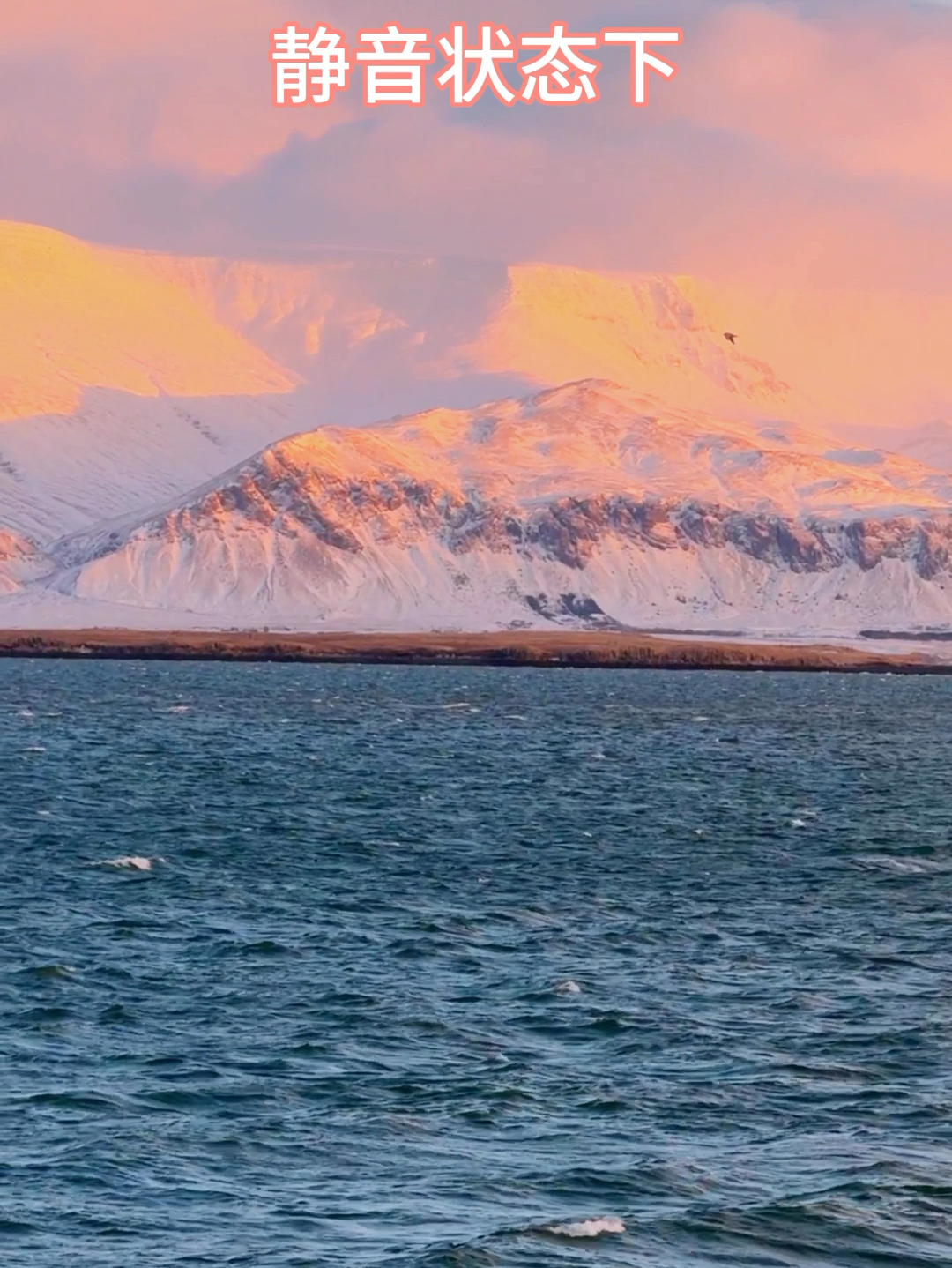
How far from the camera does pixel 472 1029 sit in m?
38.2

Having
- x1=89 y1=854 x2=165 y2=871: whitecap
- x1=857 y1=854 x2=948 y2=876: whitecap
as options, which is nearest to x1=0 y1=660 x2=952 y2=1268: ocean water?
x1=857 y1=854 x2=948 y2=876: whitecap

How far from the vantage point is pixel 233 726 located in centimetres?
12250

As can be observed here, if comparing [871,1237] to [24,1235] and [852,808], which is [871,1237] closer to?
[24,1235]

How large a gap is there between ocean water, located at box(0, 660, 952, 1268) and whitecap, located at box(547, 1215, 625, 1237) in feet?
0.24

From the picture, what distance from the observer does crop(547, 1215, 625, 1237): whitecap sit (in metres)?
27.0

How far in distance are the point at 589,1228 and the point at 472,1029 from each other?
36.3 ft

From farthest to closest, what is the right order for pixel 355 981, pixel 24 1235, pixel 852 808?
pixel 852 808 < pixel 355 981 < pixel 24 1235

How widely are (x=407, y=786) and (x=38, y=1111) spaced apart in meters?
52.7

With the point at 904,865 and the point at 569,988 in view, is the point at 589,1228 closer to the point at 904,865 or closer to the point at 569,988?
the point at 569,988

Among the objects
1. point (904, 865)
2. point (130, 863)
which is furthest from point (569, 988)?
point (904, 865)

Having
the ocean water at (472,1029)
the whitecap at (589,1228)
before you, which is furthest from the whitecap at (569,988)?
the whitecap at (589,1228)

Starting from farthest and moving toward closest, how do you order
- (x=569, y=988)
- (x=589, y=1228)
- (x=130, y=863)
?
1. (x=130, y=863)
2. (x=569, y=988)
3. (x=589, y=1228)

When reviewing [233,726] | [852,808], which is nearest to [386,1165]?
[852,808]

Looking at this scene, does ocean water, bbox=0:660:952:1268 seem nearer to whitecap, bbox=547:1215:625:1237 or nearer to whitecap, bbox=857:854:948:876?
whitecap, bbox=547:1215:625:1237
